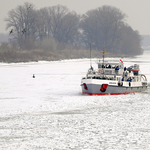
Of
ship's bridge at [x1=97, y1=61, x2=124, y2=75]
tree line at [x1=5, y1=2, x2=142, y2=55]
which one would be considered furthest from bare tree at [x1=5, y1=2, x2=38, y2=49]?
ship's bridge at [x1=97, y1=61, x2=124, y2=75]

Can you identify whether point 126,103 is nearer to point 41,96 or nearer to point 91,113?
point 91,113

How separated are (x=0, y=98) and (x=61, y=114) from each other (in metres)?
7.89

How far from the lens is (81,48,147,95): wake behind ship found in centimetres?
2927

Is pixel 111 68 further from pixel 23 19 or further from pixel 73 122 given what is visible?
pixel 23 19

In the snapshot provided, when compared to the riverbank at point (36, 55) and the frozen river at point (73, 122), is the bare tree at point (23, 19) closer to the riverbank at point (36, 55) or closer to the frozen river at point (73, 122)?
the riverbank at point (36, 55)

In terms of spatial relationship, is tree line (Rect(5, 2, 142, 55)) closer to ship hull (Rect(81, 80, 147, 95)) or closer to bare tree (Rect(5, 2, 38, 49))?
bare tree (Rect(5, 2, 38, 49))

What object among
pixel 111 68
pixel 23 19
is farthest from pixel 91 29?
pixel 111 68

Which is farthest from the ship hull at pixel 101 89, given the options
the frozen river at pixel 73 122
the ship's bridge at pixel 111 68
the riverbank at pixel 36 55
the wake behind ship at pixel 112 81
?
the riverbank at pixel 36 55

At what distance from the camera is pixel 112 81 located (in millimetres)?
29688

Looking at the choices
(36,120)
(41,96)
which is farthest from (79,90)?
(36,120)

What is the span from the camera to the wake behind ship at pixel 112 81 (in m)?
29.3

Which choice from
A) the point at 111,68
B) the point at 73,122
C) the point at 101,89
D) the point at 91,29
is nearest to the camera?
the point at 73,122

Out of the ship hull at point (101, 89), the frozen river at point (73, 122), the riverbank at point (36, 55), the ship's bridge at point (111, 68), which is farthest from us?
the riverbank at point (36, 55)

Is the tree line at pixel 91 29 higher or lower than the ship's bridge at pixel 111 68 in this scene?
higher
